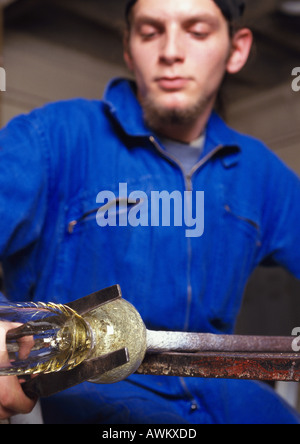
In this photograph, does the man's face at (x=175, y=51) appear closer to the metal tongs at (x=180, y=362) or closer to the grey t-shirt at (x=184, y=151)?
the grey t-shirt at (x=184, y=151)

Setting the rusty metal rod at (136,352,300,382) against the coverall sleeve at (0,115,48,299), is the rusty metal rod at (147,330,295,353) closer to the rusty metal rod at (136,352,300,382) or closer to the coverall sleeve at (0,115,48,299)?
the rusty metal rod at (136,352,300,382)

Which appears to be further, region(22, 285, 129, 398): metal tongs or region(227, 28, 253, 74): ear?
region(227, 28, 253, 74): ear

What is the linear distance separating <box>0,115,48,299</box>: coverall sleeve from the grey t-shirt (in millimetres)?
161

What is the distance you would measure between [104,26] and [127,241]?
1.69 metres

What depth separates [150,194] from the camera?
682 mm

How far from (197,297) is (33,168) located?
22 centimetres

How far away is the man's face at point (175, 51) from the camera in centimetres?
66

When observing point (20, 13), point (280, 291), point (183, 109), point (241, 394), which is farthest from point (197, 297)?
point (20, 13)

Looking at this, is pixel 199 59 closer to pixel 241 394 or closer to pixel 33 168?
pixel 33 168

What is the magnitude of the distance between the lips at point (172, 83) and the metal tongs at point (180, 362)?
34 centimetres

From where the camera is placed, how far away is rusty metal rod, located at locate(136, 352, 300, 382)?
0.36m

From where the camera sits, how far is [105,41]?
7.34ft

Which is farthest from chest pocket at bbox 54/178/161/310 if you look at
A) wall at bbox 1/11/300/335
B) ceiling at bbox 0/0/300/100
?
wall at bbox 1/11/300/335

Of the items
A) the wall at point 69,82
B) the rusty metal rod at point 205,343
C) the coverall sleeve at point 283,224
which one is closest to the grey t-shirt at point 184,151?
the coverall sleeve at point 283,224
